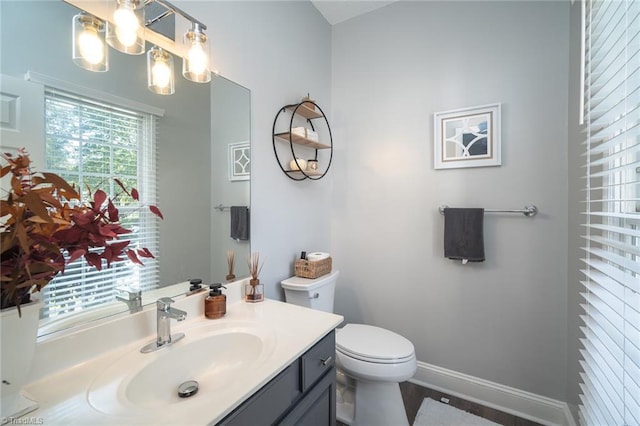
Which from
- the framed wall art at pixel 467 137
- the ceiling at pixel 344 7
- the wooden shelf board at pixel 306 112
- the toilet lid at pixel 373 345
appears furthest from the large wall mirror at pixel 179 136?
the framed wall art at pixel 467 137

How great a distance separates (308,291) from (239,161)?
2.66 ft

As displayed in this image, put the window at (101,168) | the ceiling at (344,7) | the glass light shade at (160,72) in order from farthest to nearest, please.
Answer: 1. the ceiling at (344,7)
2. the glass light shade at (160,72)
3. the window at (101,168)

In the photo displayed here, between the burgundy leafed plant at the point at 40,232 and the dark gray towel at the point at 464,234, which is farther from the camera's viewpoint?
the dark gray towel at the point at 464,234

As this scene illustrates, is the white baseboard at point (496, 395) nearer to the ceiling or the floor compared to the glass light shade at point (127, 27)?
nearer to the floor

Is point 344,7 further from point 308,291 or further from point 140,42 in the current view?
point 308,291

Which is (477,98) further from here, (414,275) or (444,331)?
(444,331)

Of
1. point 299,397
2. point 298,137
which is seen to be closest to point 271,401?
point 299,397

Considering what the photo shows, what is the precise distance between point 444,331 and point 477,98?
151 centimetres

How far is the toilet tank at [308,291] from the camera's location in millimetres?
1556

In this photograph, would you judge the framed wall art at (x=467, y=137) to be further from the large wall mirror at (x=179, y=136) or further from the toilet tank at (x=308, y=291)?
the large wall mirror at (x=179, y=136)

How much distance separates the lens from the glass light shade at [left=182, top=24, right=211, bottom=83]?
1.04 metres

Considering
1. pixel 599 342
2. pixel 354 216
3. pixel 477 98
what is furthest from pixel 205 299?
pixel 477 98

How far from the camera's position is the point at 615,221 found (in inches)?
40.0

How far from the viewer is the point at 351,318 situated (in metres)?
2.12
